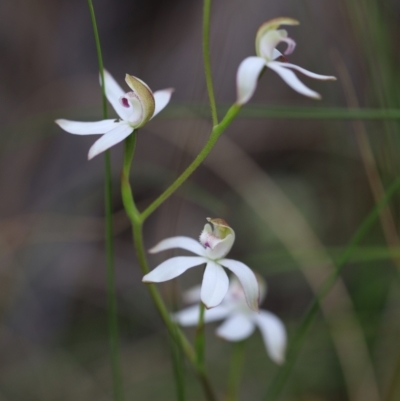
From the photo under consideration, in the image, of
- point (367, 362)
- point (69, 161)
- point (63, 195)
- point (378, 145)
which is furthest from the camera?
point (69, 161)

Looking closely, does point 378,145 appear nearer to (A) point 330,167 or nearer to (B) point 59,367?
(A) point 330,167

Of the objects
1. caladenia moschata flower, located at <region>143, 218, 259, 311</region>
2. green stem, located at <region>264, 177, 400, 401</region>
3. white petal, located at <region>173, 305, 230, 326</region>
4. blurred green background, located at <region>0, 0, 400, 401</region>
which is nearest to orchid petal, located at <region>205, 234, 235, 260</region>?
caladenia moschata flower, located at <region>143, 218, 259, 311</region>

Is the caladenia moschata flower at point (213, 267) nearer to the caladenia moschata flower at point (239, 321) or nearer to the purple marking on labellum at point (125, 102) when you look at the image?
the purple marking on labellum at point (125, 102)

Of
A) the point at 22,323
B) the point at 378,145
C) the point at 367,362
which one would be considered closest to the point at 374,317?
the point at 367,362

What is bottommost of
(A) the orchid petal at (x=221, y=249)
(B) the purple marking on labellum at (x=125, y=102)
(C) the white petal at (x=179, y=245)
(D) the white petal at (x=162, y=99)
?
(C) the white petal at (x=179, y=245)

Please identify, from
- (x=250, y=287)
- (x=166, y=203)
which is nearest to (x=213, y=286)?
(x=250, y=287)

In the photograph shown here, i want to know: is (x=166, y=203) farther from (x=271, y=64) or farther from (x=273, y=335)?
(x=271, y=64)

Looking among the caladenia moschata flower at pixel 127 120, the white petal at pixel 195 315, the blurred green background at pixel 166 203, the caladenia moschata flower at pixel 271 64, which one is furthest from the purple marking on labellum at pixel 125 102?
the blurred green background at pixel 166 203
